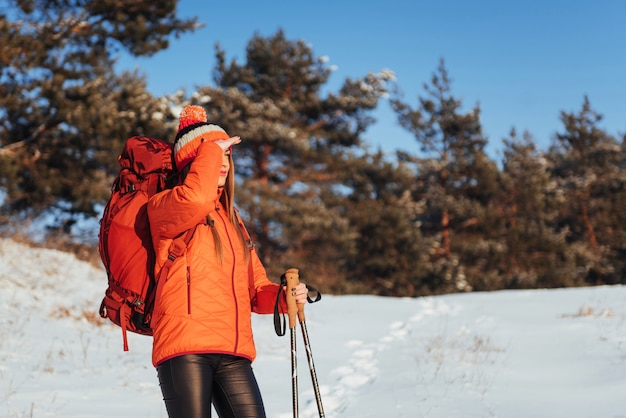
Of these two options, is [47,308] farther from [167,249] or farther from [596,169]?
[596,169]

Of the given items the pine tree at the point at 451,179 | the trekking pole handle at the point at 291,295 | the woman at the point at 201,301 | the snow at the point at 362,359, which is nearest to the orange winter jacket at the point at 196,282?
the woman at the point at 201,301

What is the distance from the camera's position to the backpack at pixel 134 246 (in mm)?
2287

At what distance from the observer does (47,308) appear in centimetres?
805

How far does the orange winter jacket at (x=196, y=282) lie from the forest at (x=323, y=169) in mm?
10242

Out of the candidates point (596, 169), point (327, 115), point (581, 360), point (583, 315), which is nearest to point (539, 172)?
point (596, 169)

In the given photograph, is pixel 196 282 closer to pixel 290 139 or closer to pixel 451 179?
pixel 290 139

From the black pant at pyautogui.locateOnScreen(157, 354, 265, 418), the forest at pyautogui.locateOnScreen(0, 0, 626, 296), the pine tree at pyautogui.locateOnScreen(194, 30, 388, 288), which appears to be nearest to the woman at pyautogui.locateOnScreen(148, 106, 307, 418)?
the black pant at pyautogui.locateOnScreen(157, 354, 265, 418)

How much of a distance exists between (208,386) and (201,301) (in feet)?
1.06

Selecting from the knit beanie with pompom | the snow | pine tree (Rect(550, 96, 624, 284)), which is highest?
pine tree (Rect(550, 96, 624, 284))

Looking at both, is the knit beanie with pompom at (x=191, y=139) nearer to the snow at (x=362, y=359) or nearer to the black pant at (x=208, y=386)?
the black pant at (x=208, y=386)

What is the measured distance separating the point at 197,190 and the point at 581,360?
5587 mm

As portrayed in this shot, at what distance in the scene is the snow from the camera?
4781 millimetres

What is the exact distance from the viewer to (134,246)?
7.54ft

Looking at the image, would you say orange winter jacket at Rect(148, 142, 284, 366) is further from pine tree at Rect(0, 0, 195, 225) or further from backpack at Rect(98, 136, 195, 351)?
pine tree at Rect(0, 0, 195, 225)
